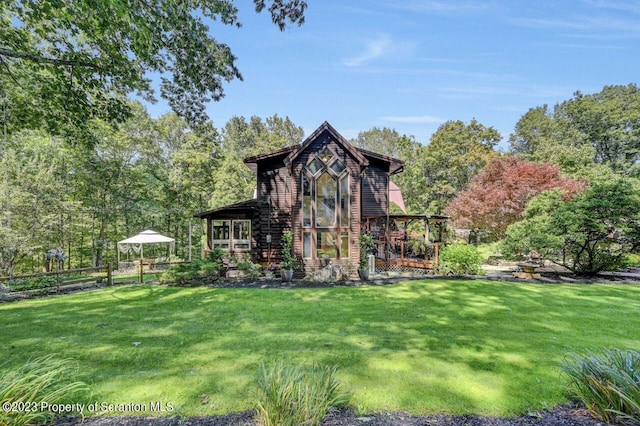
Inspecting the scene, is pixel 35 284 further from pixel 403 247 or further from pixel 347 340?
pixel 403 247

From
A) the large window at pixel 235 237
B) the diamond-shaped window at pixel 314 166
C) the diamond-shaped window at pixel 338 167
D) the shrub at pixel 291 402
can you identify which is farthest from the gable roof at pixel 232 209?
the shrub at pixel 291 402

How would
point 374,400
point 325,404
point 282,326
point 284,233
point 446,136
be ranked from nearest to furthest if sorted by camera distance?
point 325,404 < point 374,400 < point 282,326 < point 284,233 < point 446,136

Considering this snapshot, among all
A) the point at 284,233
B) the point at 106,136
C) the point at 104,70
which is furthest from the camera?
the point at 106,136

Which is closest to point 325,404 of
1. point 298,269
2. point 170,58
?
point 170,58

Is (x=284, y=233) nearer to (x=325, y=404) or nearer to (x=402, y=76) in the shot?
(x=402, y=76)

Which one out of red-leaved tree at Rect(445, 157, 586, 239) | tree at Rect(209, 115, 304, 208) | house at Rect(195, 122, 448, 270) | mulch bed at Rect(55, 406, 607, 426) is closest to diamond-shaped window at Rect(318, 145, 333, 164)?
house at Rect(195, 122, 448, 270)

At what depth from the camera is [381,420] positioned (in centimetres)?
284

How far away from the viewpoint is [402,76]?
14.1 m

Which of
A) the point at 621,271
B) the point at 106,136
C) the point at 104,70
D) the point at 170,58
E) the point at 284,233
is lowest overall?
the point at 621,271

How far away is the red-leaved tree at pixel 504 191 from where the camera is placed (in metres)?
18.7

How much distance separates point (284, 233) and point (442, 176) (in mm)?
23461

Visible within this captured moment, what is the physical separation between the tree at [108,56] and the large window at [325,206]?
6199 mm

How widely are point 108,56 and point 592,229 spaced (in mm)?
18046

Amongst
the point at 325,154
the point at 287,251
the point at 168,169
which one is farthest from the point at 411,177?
the point at 168,169
